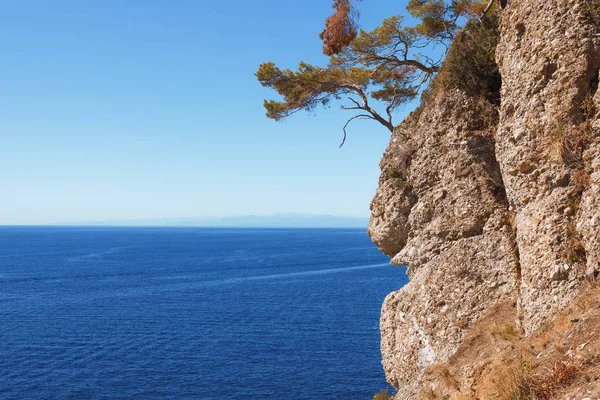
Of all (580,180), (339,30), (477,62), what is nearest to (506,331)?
(580,180)

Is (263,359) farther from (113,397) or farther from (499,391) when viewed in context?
(499,391)

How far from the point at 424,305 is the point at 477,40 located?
892 cm

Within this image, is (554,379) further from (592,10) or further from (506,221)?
(592,10)

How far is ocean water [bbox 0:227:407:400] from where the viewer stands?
39469 millimetres

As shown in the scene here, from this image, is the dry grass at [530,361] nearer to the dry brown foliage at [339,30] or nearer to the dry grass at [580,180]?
the dry grass at [580,180]

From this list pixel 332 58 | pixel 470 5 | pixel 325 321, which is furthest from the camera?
pixel 325 321

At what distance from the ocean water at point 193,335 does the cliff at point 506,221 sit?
24170mm

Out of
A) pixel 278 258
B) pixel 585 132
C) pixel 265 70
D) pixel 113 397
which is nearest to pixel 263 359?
pixel 113 397

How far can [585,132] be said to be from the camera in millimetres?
10906

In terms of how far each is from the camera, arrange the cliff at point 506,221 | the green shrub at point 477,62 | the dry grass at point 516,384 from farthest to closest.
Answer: the green shrub at point 477,62
the cliff at point 506,221
the dry grass at point 516,384

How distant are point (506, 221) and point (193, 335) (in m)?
46.0

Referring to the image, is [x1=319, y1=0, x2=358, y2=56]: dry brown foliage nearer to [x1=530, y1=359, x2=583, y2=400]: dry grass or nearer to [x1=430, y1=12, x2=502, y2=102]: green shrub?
[x1=430, y1=12, x2=502, y2=102]: green shrub

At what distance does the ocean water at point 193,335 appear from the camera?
39469 mm

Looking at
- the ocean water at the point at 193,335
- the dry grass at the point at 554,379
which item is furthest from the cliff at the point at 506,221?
the ocean water at the point at 193,335
